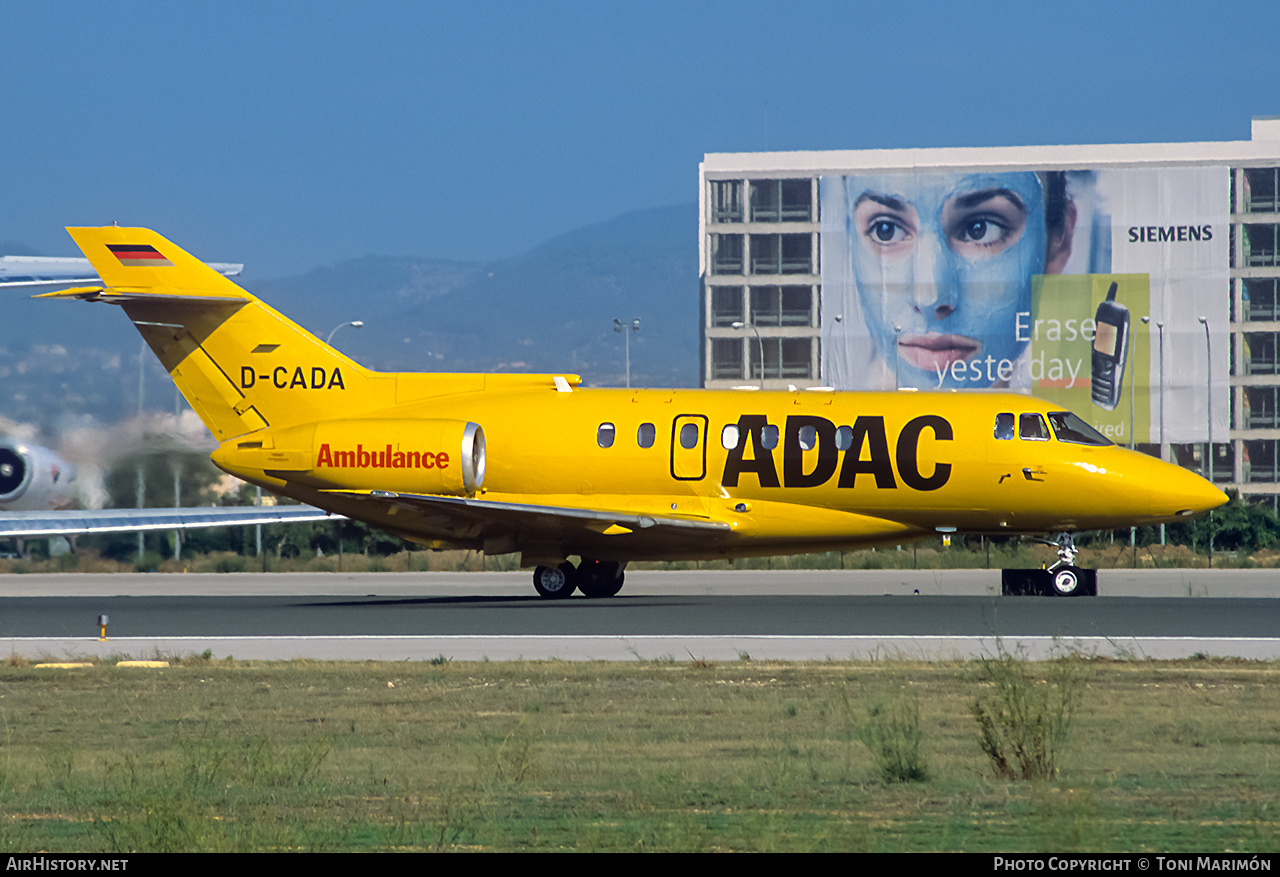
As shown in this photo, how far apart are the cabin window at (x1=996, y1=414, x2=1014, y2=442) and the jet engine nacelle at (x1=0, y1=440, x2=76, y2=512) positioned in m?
24.5

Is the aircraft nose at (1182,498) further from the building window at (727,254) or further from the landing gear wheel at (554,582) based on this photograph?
the building window at (727,254)

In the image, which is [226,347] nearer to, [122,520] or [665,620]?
[122,520]

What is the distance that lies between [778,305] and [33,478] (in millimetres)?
70852

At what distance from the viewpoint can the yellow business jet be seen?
84.0 ft

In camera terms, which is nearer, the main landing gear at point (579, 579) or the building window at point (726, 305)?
the main landing gear at point (579, 579)

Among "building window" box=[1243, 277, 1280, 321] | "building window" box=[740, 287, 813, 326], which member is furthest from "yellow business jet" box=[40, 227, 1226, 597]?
"building window" box=[1243, 277, 1280, 321]

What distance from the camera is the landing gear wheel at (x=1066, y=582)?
1017 inches

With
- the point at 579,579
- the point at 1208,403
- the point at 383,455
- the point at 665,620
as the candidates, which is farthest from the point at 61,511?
the point at 1208,403

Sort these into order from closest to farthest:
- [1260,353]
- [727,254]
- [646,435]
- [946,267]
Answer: [646,435] → [1260,353] → [946,267] → [727,254]

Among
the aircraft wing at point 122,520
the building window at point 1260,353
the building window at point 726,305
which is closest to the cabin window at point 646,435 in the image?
the aircraft wing at point 122,520

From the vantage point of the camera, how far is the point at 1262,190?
99000 mm

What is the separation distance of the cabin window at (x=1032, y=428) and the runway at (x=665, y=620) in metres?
2.95

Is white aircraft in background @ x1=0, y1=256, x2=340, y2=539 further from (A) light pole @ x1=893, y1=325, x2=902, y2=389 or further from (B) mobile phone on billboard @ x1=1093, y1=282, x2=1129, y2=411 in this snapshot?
(B) mobile phone on billboard @ x1=1093, y1=282, x2=1129, y2=411
